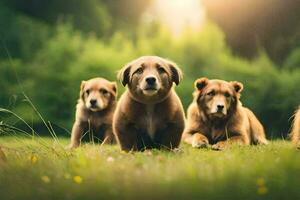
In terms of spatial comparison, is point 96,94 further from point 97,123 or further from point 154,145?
point 154,145

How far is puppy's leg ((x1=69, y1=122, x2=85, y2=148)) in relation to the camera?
991 centimetres

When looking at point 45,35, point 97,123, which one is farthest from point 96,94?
point 45,35

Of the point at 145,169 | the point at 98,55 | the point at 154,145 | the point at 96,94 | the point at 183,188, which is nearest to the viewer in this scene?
the point at 183,188

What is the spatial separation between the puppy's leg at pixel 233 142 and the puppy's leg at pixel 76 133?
1.86m

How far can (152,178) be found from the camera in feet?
21.4

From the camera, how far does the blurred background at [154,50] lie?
10031 millimetres

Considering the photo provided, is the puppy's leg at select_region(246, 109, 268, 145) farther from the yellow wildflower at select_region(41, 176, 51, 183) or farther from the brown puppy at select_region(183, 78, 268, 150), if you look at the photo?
the yellow wildflower at select_region(41, 176, 51, 183)

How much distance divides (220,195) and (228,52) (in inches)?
159

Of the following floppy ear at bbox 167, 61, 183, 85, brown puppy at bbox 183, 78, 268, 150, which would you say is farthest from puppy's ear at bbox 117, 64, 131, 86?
brown puppy at bbox 183, 78, 268, 150

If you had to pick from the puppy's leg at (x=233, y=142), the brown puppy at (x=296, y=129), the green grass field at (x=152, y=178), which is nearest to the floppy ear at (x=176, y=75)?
the green grass field at (x=152, y=178)

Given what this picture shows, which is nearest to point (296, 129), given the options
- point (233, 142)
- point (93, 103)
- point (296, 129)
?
point (296, 129)

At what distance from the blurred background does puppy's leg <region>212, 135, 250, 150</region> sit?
331mm

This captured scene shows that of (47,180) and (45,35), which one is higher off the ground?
(45,35)

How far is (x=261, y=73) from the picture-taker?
33.5ft
